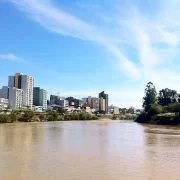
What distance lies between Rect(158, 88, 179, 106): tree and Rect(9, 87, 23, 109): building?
8234 centimetres

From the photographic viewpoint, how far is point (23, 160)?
60.0ft

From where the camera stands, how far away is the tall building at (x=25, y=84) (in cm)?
18262

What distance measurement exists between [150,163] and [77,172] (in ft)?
17.1

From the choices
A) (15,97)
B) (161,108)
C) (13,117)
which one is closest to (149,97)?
(161,108)

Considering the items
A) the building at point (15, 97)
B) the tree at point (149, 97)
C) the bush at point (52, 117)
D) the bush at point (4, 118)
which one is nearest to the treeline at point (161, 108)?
the tree at point (149, 97)

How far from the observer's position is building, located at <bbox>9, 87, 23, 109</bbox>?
17150 centimetres

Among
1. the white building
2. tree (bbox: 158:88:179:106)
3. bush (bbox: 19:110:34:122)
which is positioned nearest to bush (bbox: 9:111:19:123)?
bush (bbox: 19:110:34:122)

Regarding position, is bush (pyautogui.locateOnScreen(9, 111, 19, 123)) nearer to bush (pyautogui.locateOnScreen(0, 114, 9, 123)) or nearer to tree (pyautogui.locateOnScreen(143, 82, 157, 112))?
bush (pyautogui.locateOnScreen(0, 114, 9, 123))

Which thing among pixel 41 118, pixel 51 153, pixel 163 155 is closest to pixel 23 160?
pixel 51 153

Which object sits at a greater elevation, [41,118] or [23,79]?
[23,79]

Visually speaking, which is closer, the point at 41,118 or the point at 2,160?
the point at 2,160

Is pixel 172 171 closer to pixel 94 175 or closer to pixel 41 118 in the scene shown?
pixel 94 175

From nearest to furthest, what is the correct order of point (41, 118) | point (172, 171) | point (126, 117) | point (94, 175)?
1. point (94, 175)
2. point (172, 171)
3. point (41, 118)
4. point (126, 117)

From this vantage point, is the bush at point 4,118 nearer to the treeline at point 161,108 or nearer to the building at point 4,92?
the treeline at point 161,108
